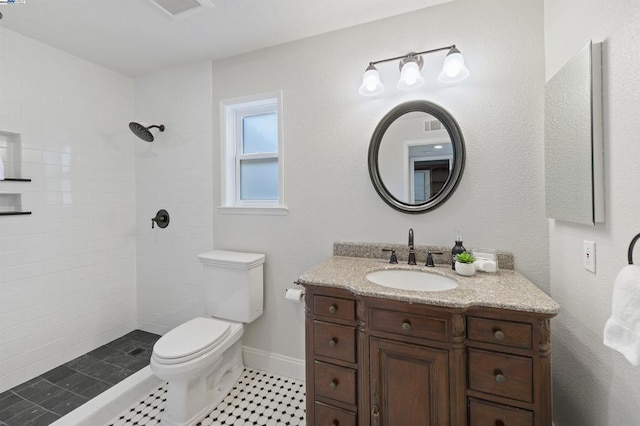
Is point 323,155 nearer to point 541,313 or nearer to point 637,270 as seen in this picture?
point 541,313

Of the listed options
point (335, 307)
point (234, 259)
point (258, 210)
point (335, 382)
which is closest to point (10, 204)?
point (234, 259)

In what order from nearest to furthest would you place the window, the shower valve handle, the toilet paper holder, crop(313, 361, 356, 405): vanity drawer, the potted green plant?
crop(313, 361, 356, 405): vanity drawer → the potted green plant → the toilet paper holder → the window → the shower valve handle

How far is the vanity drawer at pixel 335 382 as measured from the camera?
132 centimetres

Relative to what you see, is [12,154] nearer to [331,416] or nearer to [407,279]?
[331,416]

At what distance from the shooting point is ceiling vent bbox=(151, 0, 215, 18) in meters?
1.64

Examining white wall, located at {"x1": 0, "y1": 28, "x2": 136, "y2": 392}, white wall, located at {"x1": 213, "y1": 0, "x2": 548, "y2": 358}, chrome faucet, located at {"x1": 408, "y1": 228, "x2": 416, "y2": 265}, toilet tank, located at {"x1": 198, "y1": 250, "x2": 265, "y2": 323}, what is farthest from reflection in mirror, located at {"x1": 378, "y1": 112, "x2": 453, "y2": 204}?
white wall, located at {"x1": 0, "y1": 28, "x2": 136, "y2": 392}

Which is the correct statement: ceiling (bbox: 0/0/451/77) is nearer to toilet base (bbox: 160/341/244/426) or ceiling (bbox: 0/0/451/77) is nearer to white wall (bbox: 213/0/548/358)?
white wall (bbox: 213/0/548/358)

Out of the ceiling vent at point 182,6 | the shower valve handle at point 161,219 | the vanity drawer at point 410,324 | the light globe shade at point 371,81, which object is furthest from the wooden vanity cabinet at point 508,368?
the shower valve handle at point 161,219

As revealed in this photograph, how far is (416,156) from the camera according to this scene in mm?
1742

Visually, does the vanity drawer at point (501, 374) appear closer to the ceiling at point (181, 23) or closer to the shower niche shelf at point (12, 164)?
the ceiling at point (181, 23)

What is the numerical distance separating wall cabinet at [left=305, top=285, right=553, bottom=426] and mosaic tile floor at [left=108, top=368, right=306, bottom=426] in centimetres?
42

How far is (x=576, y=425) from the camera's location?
1.24 meters

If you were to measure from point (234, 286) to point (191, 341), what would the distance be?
1.44ft

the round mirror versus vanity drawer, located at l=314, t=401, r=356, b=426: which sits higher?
the round mirror
